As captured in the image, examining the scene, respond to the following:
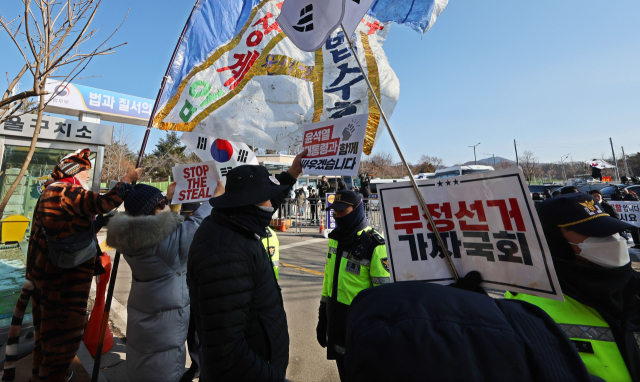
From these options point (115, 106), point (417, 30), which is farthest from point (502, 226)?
point (115, 106)

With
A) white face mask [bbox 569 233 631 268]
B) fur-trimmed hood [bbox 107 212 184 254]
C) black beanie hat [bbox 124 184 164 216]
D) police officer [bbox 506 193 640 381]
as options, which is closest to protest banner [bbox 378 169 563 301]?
police officer [bbox 506 193 640 381]

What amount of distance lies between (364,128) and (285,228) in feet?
38.3

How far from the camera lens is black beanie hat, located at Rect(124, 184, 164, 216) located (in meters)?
2.30

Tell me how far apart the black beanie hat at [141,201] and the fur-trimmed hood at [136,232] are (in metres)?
0.09

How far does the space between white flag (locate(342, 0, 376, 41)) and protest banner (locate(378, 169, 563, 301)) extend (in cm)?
118

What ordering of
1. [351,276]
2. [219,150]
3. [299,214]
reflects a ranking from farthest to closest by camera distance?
[299,214] < [219,150] < [351,276]

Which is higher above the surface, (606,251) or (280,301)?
(606,251)

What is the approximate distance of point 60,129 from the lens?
4.67 m

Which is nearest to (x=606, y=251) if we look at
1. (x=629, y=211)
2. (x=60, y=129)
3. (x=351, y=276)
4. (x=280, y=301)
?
(x=351, y=276)

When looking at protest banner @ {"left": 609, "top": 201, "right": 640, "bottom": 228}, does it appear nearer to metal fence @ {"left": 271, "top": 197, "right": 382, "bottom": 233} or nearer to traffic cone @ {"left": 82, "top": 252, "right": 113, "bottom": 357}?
metal fence @ {"left": 271, "top": 197, "right": 382, "bottom": 233}

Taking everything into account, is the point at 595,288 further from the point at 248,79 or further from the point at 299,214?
the point at 299,214

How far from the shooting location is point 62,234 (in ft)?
8.46

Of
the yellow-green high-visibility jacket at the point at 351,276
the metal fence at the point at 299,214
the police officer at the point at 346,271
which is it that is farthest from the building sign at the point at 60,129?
the metal fence at the point at 299,214

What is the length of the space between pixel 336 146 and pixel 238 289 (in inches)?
54.3
